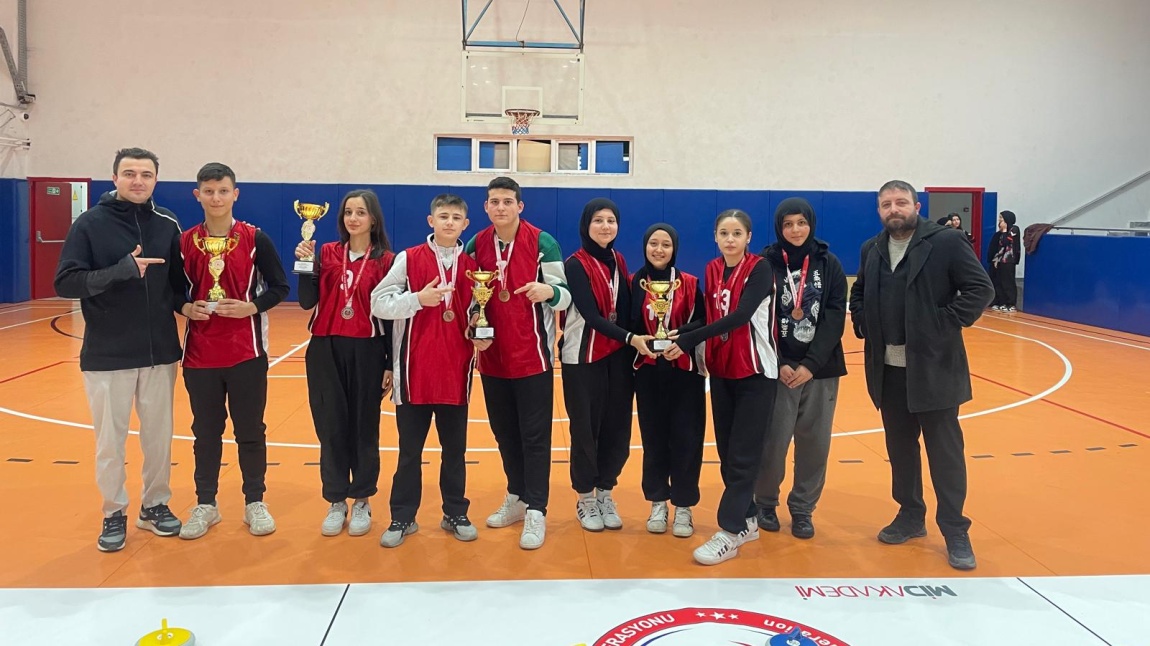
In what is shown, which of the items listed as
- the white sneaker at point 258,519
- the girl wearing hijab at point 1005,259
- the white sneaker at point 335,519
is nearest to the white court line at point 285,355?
the white sneaker at point 258,519

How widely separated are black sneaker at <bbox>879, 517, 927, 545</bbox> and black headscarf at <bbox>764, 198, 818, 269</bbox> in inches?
56.6

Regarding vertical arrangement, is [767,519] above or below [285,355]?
below

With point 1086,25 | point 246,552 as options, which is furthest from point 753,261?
point 1086,25

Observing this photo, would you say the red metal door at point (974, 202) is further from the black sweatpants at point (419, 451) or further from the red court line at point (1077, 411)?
the black sweatpants at point (419, 451)

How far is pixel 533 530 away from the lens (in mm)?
4031

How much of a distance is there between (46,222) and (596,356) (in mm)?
15381

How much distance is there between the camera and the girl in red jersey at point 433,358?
12.9 feet

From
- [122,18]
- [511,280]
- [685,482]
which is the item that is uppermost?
[122,18]

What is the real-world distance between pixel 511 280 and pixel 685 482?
4.51ft

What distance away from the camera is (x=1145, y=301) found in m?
12.4

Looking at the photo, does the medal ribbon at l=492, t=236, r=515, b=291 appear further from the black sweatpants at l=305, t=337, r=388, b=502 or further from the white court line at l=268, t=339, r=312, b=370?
the white court line at l=268, t=339, r=312, b=370

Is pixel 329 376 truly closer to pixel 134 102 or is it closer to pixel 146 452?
pixel 146 452

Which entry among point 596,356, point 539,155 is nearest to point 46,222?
point 539,155

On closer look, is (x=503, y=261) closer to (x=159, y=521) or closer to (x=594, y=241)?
(x=594, y=241)
